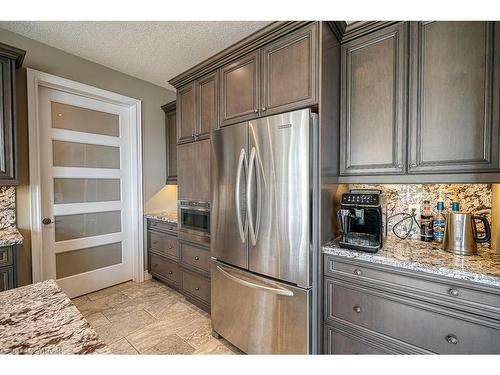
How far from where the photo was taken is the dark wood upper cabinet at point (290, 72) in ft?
4.92

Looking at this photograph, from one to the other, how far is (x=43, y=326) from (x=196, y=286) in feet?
6.16

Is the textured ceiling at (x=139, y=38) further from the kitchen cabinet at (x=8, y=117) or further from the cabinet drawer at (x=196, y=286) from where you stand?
the cabinet drawer at (x=196, y=286)

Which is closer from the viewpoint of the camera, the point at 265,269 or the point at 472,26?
the point at 472,26

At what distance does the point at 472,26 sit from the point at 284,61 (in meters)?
1.10

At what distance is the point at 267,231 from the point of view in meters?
1.62

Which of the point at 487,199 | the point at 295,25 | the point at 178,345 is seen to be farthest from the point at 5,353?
the point at 487,199

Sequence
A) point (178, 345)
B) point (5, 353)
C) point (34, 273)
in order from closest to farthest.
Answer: point (5, 353) → point (178, 345) → point (34, 273)

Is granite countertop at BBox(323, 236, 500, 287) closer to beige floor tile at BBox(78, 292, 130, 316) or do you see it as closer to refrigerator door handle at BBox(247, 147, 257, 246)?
refrigerator door handle at BBox(247, 147, 257, 246)

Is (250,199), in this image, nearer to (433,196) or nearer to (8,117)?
(433,196)

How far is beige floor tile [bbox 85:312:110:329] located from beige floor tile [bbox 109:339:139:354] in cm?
39

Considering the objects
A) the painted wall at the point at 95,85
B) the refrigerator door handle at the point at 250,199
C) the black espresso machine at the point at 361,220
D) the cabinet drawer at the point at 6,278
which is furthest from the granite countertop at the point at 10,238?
the black espresso machine at the point at 361,220

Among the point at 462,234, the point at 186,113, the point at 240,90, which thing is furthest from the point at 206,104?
the point at 462,234
